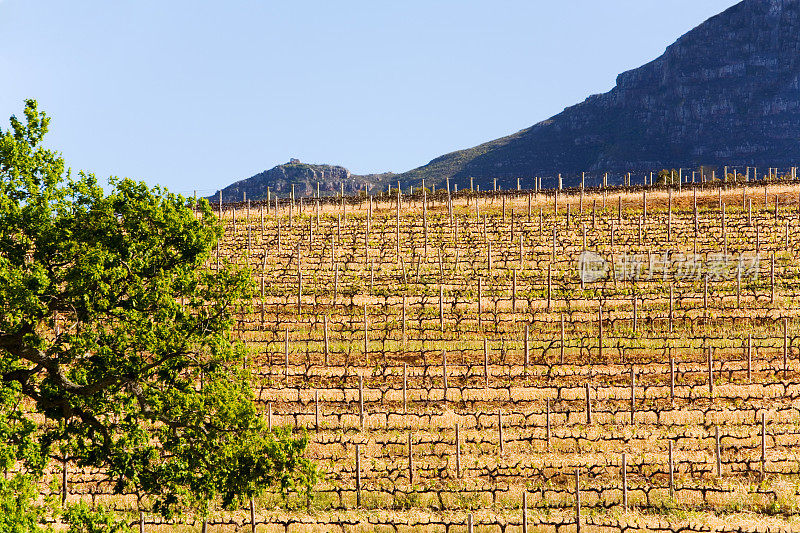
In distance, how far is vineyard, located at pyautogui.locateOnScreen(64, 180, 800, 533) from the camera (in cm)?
2131

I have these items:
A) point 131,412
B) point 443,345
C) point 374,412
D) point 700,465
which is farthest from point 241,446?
point 443,345

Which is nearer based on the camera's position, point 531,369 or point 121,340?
→ point 121,340

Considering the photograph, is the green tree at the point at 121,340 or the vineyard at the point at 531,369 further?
the vineyard at the point at 531,369

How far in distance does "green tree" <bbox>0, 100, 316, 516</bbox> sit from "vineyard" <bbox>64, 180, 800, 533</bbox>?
194 centimetres

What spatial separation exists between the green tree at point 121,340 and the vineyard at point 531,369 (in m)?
1.94

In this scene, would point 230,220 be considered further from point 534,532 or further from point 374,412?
point 534,532

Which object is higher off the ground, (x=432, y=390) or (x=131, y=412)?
(x=131, y=412)

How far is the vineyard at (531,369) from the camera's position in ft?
69.9

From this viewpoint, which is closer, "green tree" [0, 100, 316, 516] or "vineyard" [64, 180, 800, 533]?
"green tree" [0, 100, 316, 516]

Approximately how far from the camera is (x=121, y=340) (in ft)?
55.1

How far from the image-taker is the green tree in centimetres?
1680

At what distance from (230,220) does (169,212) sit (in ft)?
154

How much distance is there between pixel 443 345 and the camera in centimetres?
3422

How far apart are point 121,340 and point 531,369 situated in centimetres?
1976
